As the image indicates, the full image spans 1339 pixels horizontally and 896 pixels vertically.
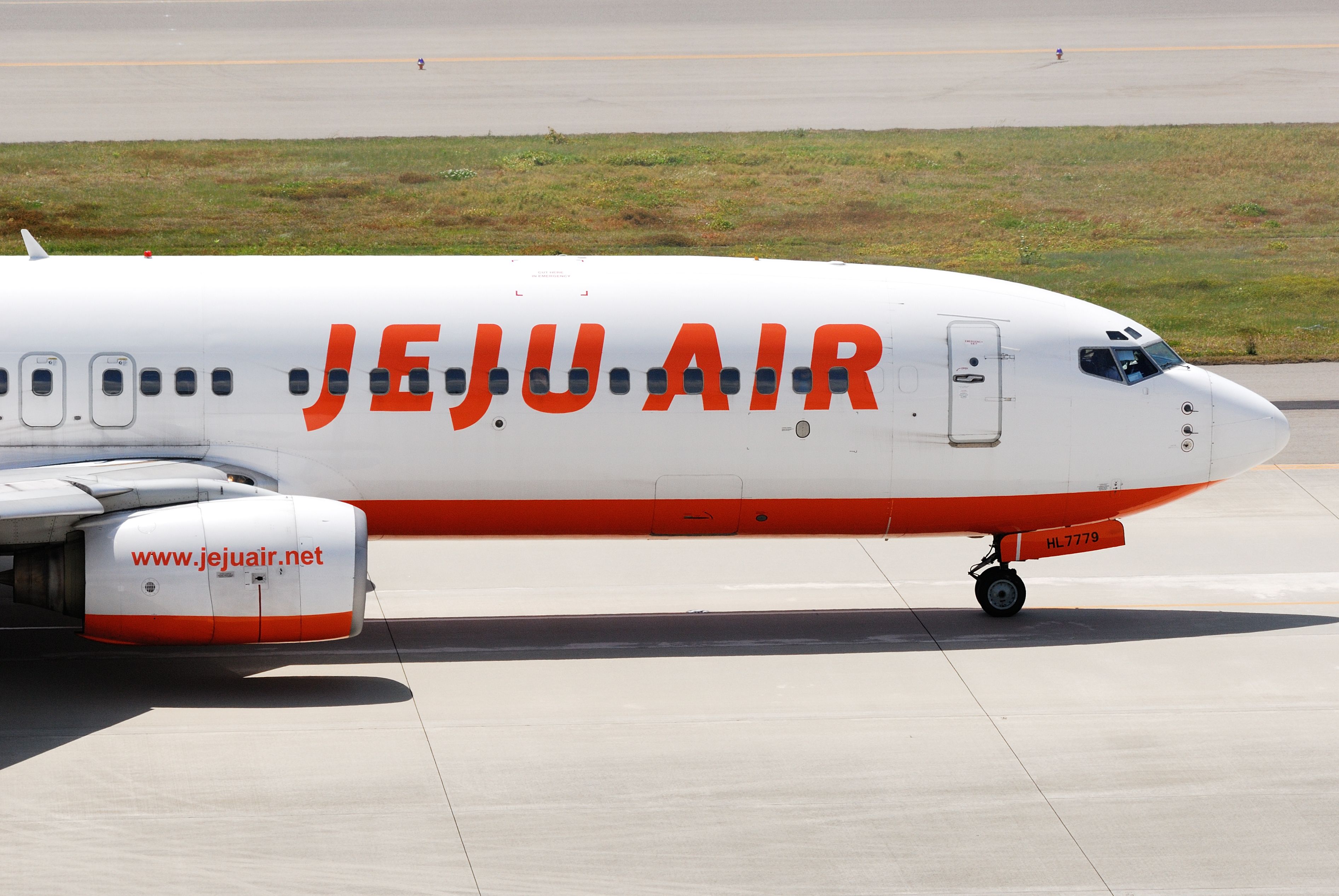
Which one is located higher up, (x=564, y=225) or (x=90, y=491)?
(x=564, y=225)

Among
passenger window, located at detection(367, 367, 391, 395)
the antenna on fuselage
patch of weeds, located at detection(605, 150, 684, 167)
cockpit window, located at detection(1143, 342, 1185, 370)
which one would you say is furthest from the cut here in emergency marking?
patch of weeds, located at detection(605, 150, 684, 167)

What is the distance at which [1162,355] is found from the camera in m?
19.6

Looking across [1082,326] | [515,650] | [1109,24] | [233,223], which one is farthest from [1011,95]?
[515,650]

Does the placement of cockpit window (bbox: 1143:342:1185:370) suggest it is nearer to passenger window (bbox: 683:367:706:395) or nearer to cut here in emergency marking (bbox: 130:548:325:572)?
passenger window (bbox: 683:367:706:395)

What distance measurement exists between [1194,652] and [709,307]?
6.99 metres

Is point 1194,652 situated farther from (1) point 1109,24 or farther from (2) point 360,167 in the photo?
(1) point 1109,24

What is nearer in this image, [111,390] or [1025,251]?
[111,390]

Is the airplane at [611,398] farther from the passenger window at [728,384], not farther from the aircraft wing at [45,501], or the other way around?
the aircraft wing at [45,501]

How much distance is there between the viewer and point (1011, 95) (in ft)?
165

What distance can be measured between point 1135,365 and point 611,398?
635cm

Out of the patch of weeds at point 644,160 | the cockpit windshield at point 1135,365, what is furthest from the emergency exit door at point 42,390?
the patch of weeds at point 644,160

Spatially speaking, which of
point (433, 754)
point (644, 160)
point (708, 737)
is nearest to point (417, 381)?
point (433, 754)

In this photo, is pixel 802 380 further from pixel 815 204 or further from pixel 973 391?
pixel 815 204

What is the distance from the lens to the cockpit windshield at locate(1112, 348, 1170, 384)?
1938 cm
